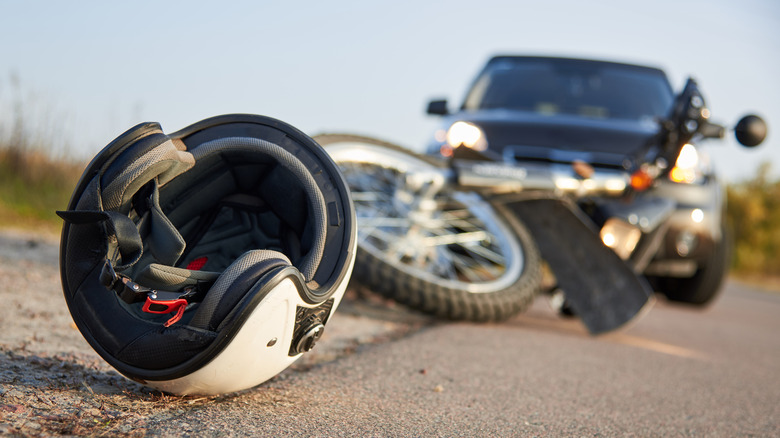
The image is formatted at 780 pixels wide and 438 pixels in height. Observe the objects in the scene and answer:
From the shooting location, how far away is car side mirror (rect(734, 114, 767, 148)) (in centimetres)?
386

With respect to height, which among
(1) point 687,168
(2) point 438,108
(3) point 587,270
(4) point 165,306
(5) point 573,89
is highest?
(4) point 165,306

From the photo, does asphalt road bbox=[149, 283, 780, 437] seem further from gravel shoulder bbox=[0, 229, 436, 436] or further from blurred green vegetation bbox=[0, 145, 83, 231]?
blurred green vegetation bbox=[0, 145, 83, 231]

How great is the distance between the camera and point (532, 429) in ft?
5.94

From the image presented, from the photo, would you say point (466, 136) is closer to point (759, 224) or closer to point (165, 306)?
point (165, 306)

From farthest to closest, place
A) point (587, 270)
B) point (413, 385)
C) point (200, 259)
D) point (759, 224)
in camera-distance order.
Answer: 1. point (759, 224)
2. point (587, 270)
3. point (413, 385)
4. point (200, 259)

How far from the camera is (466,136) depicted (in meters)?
4.37

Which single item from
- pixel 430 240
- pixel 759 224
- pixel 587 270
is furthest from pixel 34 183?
pixel 759 224

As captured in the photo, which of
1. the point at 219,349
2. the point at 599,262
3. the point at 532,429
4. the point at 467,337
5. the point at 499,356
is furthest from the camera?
the point at 599,262

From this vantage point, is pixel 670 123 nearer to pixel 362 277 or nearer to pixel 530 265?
pixel 530 265

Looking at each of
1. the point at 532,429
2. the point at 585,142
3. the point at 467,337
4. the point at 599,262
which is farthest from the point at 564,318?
the point at 532,429

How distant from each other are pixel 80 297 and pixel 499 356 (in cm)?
166

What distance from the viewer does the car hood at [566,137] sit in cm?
418

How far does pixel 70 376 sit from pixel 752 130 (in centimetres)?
361

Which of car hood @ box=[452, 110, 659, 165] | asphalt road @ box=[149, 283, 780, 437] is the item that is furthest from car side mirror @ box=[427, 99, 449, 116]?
asphalt road @ box=[149, 283, 780, 437]
